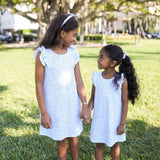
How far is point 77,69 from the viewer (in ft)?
8.47

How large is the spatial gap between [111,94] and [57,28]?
0.80 m

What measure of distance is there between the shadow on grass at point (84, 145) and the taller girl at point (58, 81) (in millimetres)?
751

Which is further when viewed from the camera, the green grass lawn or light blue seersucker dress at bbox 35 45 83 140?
the green grass lawn

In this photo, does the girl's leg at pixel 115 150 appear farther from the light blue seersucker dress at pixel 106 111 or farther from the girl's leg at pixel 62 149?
the girl's leg at pixel 62 149

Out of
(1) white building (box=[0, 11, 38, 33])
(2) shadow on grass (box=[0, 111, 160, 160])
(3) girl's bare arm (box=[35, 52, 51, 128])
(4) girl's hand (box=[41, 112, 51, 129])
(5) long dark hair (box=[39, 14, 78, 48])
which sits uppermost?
(1) white building (box=[0, 11, 38, 33])

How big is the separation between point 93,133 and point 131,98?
52cm

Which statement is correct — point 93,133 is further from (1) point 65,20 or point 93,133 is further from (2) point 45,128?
(1) point 65,20

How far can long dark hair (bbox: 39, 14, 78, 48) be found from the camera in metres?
2.29

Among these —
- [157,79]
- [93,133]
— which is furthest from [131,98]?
[157,79]

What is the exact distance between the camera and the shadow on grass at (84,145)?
10.0 feet

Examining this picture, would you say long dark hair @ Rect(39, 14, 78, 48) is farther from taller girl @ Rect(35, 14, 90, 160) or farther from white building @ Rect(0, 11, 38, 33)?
white building @ Rect(0, 11, 38, 33)

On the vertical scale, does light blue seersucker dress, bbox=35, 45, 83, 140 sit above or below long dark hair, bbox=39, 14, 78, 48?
below

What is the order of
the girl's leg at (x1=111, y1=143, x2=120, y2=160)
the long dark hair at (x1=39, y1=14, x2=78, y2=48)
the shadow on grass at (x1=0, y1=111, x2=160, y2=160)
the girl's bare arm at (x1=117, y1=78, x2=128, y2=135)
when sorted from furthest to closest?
the shadow on grass at (x1=0, y1=111, x2=160, y2=160)
the girl's leg at (x1=111, y1=143, x2=120, y2=160)
the girl's bare arm at (x1=117, y1=78, x2=128, y2=135)
the long dark hair at (x1=39, y1=14, x2=78, y2=48)

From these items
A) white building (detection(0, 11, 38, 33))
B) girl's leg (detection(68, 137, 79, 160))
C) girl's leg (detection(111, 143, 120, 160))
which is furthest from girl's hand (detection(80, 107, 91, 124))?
white building (detection(0, 11, 38, 33))
